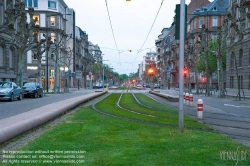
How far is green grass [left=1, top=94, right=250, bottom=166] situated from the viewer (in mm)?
5816

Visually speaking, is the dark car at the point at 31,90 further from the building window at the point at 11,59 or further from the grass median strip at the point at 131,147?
the grass median strip at the point at 131,147

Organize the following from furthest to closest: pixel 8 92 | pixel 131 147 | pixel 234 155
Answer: pixel 8 92
pixel 131 147
pixel 234 155

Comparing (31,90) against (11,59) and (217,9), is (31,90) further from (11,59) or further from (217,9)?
(217,9)

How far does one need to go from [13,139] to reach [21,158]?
2.31 metres

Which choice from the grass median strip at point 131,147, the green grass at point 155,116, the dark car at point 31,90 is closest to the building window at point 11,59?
the dark car at point 31,90

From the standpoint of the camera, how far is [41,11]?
2608 inches

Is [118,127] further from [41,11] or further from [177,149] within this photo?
[41,11]

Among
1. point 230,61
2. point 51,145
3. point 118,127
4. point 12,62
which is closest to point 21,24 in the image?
point 12,62

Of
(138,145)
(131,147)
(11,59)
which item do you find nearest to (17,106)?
(138,145)

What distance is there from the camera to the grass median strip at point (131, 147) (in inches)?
228

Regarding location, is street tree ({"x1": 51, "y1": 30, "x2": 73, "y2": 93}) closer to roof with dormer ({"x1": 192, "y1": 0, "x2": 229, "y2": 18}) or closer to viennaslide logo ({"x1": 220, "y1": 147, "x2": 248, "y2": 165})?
roof with dormer ({"x1": 192, "y1": 0, "x2": 229, "y2": 18})

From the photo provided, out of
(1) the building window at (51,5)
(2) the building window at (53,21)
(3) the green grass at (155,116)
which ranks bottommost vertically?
(3) the green grass at (155,116)

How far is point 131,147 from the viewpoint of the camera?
6922mm

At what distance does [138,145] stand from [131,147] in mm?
298
